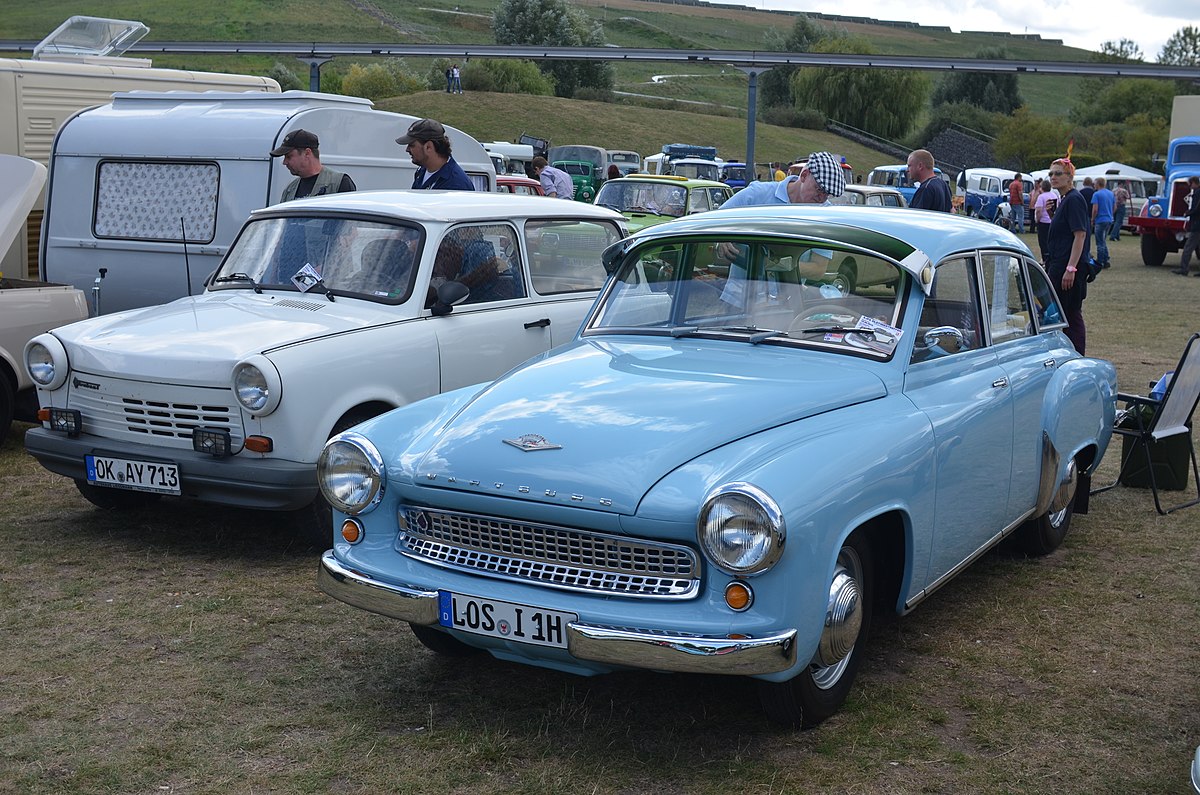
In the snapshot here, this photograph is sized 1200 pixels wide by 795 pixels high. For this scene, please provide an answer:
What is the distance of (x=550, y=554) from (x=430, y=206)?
327 centimetres

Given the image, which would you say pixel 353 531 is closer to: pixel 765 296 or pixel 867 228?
pixel 765 296

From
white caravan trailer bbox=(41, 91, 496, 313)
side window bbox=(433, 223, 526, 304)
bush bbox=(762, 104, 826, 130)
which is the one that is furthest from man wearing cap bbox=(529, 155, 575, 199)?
bush bbox=(762, 104, 826, 130)

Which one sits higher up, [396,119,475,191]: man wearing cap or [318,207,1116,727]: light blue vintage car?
[396,119,475,191]: man wearing cap

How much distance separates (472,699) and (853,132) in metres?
93.9

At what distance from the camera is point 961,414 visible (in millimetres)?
4641

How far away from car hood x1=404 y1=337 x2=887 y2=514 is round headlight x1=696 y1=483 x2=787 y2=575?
242mm

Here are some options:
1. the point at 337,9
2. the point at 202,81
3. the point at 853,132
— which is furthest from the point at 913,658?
the point at 337,9

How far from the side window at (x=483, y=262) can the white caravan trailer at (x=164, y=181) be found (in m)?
2.55

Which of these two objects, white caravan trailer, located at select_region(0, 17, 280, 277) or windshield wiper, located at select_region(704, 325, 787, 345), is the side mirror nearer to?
windshield wiper, located at select_region(704, 325, 787, 345)

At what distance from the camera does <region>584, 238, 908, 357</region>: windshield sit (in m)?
4.73

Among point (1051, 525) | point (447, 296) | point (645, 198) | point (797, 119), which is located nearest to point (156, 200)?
point (447, 296)

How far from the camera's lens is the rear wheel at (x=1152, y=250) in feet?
84.4

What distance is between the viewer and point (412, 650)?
477 centimetres

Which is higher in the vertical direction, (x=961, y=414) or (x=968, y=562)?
(x=961, y=414)
